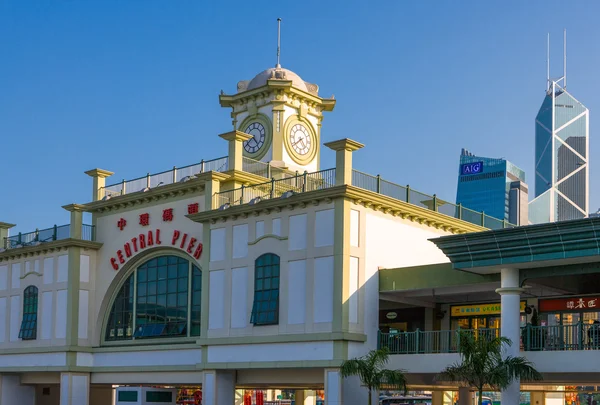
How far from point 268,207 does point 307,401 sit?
2018cm

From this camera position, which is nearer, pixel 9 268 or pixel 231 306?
pixel 231 306

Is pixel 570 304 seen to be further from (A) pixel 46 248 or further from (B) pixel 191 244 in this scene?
(A) pixel 46 248

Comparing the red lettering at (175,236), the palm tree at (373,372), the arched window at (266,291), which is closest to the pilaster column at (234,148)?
the red lettering at (175,236)

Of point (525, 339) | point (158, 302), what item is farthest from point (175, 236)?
point (525, 339)

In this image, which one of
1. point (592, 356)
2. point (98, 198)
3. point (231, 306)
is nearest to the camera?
point (592, 356)

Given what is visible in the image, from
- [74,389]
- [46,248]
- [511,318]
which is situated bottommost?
[74,389]

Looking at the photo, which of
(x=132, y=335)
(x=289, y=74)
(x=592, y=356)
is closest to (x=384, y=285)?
(x=592, y=356)

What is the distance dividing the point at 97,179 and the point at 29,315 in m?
8.37

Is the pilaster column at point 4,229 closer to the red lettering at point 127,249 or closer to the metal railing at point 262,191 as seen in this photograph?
the red lettering at point 127,249

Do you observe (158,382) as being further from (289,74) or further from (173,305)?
(289,74)

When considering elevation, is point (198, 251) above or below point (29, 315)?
above

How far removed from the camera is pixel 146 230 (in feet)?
149

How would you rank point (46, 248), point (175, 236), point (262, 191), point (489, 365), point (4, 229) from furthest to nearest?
point (4, 229)
point (46, 248)
point (175, 236)
point (262, 191)
point (489, 365)

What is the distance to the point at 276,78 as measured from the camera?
5019 centimetres
